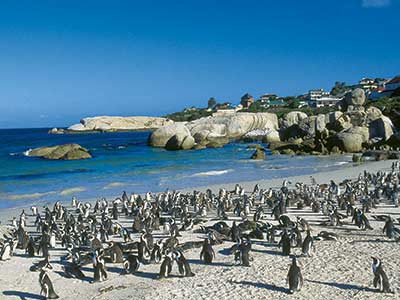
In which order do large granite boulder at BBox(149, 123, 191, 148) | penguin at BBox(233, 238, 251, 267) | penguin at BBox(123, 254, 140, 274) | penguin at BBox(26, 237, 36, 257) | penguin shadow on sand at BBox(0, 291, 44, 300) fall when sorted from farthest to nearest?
large granite boulder at BBox(149, 123, 191, 148) → penguin at BBox(26, 237, 36, 257) → penguin at BBox(233, 238, 251, 267) → penguin at BBox(123, 254, 140, 274) → penguin shadow on sand at BBox(0, 291, 44, 300)

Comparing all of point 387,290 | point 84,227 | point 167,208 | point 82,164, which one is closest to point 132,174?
point 82,164

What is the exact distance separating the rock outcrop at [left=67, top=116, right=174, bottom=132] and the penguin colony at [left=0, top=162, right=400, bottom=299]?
116m

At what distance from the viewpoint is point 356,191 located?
1947cm

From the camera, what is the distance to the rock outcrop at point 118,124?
135875mm

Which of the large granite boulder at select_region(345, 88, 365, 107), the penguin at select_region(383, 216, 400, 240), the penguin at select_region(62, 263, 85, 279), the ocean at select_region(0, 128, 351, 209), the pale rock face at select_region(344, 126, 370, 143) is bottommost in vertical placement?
the ocean at select_region(0, 128, 351, 209)

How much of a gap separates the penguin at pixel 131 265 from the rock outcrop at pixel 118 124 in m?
123

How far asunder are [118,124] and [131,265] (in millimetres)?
127460

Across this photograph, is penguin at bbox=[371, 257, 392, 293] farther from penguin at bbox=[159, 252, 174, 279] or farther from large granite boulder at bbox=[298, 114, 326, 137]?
large granite boulder at bbox=[298, 114, 326, 137]

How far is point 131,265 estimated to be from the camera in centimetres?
1109

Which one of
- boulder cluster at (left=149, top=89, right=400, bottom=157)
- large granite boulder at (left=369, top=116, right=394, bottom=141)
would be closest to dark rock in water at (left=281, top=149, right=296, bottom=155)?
boulder cluster at (left=149, top=89, right=400, bottom=157)

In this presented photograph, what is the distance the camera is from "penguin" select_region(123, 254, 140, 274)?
11078 millimetres

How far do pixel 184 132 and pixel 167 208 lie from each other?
42420mm

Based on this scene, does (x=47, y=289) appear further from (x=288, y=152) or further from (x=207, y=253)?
(x=288, y=152)

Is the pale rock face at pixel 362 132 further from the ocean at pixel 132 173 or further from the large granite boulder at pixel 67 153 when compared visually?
the large granite boulder at pixel 67 153
